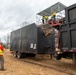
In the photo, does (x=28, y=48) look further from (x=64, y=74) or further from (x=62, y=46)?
(x=64, y=74)

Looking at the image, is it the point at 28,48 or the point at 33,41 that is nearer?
the point at 33,41

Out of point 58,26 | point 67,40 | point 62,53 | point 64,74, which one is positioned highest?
point 58,26

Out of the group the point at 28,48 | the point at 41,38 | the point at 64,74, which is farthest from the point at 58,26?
the point at 28,48

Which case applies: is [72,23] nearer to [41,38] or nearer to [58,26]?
[58,26]

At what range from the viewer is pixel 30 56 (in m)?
20.8

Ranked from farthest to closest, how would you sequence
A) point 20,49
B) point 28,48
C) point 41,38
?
point 20,49, point 28,48, point 41,38

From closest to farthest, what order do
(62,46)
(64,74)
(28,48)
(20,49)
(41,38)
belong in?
(64,74), (62,46), (41,38), (28,48), (20,49)

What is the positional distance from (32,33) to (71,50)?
6.54 metres

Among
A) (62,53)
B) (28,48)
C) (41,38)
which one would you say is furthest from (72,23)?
(28,48)

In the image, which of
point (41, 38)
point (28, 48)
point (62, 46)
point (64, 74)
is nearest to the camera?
point (64, 74)

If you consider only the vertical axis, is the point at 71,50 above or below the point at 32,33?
below

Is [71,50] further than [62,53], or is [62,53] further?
[62,53]

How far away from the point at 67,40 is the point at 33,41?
19.1ft

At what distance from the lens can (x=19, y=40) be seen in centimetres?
2072
